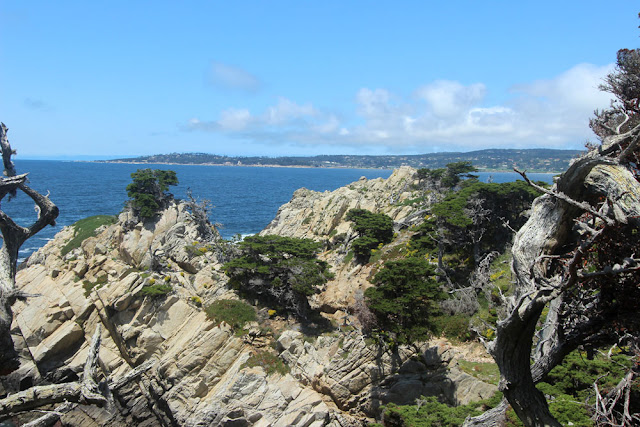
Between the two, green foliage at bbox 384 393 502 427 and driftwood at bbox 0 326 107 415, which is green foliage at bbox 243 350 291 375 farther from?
driftwood at bbox 0 326 107 415

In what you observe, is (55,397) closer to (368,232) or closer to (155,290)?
(155,290)

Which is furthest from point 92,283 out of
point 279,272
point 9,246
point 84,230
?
point 9,246

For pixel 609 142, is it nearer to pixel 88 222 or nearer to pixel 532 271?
pixel 532 271

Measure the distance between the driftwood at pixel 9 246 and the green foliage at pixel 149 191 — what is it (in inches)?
1249

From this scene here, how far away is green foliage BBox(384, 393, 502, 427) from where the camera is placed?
1272 cm

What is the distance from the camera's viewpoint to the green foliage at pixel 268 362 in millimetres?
21902

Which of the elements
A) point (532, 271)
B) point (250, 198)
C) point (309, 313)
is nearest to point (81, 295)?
point (309, 313)

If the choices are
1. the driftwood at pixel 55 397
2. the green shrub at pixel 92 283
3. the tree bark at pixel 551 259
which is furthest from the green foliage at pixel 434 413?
the green shrub at pixel 92 283

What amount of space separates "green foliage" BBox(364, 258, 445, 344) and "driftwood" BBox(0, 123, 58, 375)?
14889mm

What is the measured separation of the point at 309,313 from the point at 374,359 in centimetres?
928

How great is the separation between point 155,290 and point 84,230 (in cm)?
2686

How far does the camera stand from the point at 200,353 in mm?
22562

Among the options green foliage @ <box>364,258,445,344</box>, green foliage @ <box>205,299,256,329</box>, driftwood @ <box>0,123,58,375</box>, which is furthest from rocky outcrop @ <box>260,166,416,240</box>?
driftwood @ <box>0,123,58,375</box>

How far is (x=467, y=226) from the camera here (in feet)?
95.2
